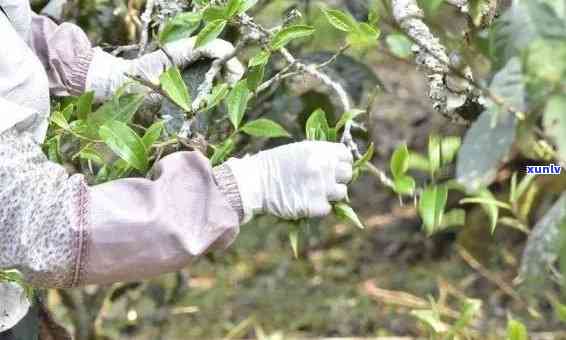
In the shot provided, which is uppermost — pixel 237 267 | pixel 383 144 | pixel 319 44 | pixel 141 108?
pixel 141 108

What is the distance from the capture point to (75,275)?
1.26m

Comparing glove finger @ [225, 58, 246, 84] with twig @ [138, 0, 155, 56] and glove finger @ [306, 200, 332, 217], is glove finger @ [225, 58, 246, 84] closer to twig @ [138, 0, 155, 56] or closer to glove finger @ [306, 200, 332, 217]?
twig @ [138, 0, 155, 56]

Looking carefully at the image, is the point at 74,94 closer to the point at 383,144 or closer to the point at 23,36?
the point at 23,36

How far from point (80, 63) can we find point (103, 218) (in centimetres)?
42

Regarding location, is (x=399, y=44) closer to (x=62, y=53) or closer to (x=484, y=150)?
(x=484, y=150)

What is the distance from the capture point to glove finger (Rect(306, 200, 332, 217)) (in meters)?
1.31

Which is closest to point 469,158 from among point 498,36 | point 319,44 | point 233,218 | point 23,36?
point 498,36

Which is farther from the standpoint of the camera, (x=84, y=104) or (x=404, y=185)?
(x=84, y=104)

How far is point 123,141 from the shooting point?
1.26 metres

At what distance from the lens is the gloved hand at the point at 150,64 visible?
151 cm

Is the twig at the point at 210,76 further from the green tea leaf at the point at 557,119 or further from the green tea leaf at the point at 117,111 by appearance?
the green tea leaf at the point at 557,119

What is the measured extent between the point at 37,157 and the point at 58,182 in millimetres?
39

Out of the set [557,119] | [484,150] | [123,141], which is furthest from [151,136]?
[557,119]

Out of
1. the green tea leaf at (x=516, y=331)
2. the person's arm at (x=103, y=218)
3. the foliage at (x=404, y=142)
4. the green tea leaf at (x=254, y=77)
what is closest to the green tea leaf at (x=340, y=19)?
the foliage at (x=404, y=142)
